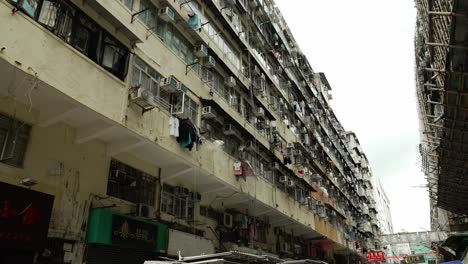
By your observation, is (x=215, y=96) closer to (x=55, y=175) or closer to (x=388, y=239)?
(x=55, y=175)

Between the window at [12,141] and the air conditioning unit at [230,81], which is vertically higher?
the air conditioning unit at [230,81]

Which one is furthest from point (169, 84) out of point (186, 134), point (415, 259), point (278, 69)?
point (415, 259)

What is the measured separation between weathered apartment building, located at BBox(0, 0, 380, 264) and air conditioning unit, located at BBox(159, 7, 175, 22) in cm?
5

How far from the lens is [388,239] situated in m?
47.8

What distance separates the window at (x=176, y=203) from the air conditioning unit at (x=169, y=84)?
2.93m

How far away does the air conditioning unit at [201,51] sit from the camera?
45.3ft

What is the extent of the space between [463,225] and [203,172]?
23870 millimetres

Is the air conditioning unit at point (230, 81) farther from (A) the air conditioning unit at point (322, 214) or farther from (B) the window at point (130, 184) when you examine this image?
(A) the air conditioning unit at point (322, 214)

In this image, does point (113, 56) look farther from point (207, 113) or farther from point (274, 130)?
point (274, 130)

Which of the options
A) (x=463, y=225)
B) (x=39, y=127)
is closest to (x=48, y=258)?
(x=39, y=127)

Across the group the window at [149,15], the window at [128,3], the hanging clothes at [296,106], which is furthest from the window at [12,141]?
the hanging clothes at [296,106]

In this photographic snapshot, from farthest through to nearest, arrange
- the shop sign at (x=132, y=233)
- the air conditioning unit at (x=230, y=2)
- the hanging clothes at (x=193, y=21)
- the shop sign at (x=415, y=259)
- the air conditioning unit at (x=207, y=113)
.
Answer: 1. the shop sign at (x=415, y=259)
2. the air conditioning unit at (x=230, y=2)
3. the hanging clothes at (x=193, y=21)
4. the air conditioning unit at (x=207, y=113)
5. the shop sign at (x=132, y=233)

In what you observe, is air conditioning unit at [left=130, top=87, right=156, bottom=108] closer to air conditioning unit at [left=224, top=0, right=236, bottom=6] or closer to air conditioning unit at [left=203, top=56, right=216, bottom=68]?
air conditioning unit at [left=203, top=56, right=216, bottom=68]

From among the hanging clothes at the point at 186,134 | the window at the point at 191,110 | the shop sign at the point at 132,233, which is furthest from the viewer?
the window at the point at 191,110
